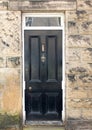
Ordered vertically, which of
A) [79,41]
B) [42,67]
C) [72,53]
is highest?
[79,41]

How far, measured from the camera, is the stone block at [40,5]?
7926 millimetres

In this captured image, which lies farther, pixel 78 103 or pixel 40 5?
pixel 78 103

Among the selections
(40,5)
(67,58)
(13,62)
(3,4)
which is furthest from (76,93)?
(3,4)

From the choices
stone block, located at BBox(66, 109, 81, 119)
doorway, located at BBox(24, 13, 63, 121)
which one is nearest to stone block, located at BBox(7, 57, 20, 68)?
doorway, located at BBox(24, 13, 63, 121)

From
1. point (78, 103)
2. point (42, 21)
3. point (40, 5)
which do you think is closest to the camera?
point (40, 5)

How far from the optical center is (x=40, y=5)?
7.93 meters

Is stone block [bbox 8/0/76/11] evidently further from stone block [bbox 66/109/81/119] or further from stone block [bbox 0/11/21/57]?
stone block [bbox 66/109/81/119]

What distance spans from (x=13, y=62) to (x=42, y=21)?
123cm

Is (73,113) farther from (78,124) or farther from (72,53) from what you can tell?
(72,53)

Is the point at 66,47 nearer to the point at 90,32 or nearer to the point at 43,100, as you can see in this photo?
the point at 90,32

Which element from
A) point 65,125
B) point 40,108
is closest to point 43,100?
point 40,108

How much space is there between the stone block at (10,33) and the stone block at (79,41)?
→ 1.21 metres

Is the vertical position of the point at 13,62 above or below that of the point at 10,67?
above

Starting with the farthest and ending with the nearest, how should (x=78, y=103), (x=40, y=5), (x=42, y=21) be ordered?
(x=42, y=21) → (x=78, y=103) → (x=40, y=5)
